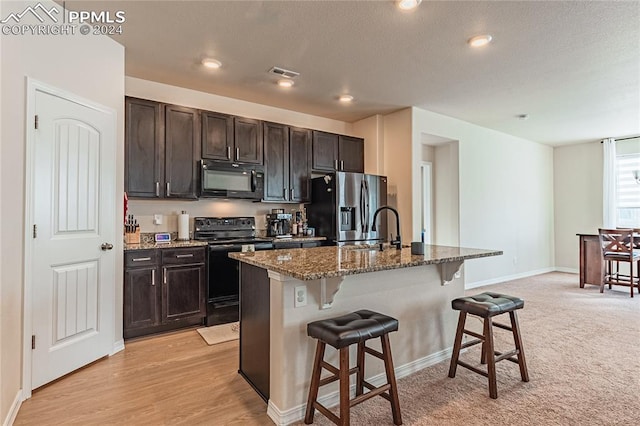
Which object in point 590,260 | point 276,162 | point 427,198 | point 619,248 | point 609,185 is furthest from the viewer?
point 609,185

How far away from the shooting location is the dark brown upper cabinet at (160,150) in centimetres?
354

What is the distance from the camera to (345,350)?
1851 millimetres

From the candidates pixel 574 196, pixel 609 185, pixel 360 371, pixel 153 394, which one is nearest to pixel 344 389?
pixel 360 371

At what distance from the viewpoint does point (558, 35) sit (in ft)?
9.45

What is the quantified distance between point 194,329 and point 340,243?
1.99m

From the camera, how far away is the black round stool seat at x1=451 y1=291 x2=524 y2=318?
238 centimetres

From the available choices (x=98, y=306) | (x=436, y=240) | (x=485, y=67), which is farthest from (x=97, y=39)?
(x=436, y=240)

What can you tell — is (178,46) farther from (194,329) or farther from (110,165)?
(194,329)

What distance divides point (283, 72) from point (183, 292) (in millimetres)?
2519

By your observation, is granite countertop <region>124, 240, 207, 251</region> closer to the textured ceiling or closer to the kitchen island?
the kitchen island

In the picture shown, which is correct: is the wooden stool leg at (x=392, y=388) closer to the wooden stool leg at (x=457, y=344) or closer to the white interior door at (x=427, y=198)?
the wooden stool leg at (x=457, y=344)

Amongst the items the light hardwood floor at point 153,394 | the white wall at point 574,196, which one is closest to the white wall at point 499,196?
the white wall at point 574,196

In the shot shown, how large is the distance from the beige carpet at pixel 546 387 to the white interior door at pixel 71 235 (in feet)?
6.45
